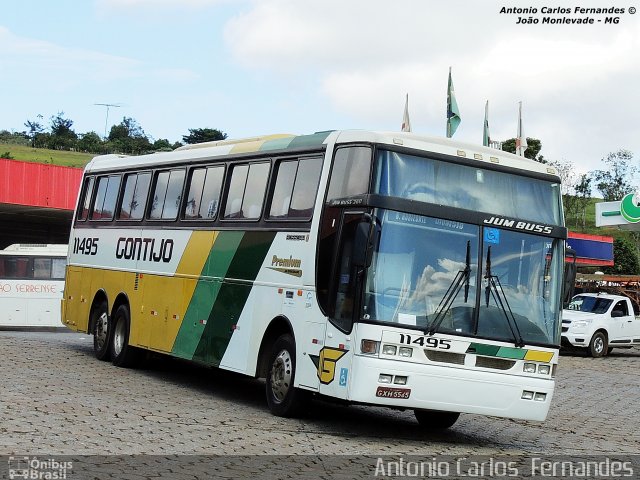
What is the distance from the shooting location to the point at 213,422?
12930 mm

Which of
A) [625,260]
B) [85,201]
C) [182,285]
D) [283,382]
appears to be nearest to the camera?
[283,382]

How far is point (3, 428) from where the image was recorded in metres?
11.2

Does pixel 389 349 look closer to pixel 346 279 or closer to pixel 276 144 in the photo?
pixel 346 279

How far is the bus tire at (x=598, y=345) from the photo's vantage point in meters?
33.6

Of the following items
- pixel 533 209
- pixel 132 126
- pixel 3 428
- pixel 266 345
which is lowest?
pixel 3 428

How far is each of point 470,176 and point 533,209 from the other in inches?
36.2

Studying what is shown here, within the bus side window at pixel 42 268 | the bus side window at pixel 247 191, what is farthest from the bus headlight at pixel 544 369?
the bus side window at pixel 42 268

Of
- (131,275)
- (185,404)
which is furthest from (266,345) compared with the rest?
(131,275)

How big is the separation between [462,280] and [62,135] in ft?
434

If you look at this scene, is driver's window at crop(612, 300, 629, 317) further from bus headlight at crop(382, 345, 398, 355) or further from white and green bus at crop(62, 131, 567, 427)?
bus headlight at crop(382, 345, 398, 355)

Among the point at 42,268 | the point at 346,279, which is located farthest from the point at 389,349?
the point at 42,268

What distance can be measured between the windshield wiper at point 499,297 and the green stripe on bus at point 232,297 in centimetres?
318

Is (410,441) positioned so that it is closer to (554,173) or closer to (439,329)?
(439,329)

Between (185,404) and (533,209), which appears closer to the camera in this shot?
(533,209)
